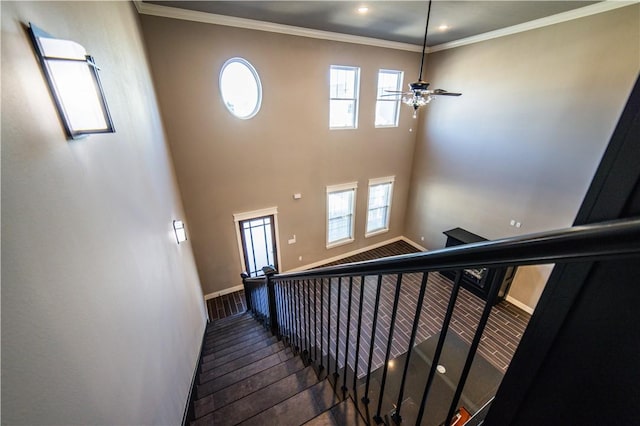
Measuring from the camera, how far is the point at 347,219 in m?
6.51

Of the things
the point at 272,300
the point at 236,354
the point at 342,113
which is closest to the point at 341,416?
the point at 236,354

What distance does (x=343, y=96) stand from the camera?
5.37 meters

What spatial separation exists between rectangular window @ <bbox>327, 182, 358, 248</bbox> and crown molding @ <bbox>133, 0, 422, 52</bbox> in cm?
295

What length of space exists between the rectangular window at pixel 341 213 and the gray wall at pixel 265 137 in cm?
18

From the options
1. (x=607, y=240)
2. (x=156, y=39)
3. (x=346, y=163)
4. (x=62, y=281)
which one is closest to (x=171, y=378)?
(x=62, y=281)

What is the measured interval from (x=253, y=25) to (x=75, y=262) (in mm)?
4483

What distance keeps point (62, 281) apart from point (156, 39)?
4.11m

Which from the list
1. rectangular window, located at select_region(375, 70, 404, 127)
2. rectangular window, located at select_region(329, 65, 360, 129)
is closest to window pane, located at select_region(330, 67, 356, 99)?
rectangular window, located at select_region(329, 65, 360, 129)

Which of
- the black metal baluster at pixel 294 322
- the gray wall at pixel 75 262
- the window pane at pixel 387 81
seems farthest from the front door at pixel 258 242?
the window pane at pixel 387 81

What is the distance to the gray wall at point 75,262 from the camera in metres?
0.70

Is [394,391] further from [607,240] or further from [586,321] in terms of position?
[607,240]

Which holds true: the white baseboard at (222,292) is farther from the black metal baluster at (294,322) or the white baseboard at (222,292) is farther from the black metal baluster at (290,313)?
the black metal baluster at (294,322)

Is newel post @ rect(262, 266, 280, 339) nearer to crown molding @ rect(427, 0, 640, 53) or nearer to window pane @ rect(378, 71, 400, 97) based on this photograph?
window pane @ rect(378, 71, 400, 97)

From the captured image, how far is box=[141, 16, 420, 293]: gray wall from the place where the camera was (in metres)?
3.90
